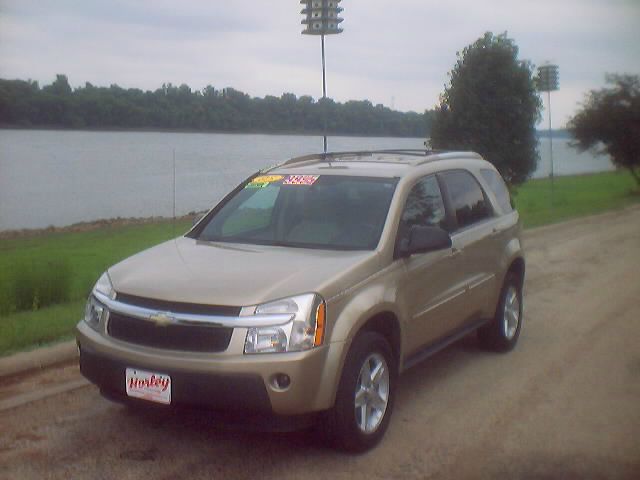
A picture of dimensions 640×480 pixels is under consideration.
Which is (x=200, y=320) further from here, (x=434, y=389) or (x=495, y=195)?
(x=495, y=195)

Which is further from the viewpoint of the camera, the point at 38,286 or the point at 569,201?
the point at 569,201

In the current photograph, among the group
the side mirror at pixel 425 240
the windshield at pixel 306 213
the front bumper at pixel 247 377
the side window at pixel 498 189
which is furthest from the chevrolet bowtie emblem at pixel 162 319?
the side window at pixel 498 189

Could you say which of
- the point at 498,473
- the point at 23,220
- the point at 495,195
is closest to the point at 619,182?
the point at 23,220

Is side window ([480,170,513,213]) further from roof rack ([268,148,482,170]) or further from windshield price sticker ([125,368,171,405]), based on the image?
windshield price sticker ([125,368,171,405])

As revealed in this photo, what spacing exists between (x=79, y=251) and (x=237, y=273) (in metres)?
11.5

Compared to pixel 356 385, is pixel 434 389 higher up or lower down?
lower down

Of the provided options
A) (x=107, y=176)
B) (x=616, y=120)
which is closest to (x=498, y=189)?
(x=107, y=176)

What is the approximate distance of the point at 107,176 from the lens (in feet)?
77.8

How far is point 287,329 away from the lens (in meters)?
4.55

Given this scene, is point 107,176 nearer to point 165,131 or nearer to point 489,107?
point 165,131

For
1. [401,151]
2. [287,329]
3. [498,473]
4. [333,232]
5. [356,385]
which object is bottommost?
[498,473]

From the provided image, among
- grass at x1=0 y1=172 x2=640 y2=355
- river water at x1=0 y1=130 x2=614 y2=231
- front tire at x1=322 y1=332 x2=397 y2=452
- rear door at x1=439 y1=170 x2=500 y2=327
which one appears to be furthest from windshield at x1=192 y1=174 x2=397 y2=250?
river water at x1=0 y1=130 x2=614 y2=231

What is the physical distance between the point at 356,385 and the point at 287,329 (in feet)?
2.03

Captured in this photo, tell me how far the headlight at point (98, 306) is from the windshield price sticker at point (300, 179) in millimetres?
1662
